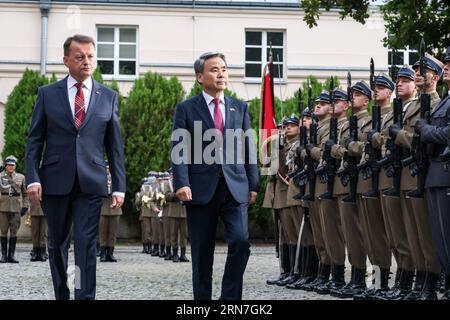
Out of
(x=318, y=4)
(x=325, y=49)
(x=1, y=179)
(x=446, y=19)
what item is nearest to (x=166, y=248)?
(x=1, y=179)

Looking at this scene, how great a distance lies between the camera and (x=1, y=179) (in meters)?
22.8

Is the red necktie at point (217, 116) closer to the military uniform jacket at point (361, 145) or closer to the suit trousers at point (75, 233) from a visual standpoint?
the suit trousers at point (75, 233)

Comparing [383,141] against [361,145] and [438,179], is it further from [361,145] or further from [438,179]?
[438,179]

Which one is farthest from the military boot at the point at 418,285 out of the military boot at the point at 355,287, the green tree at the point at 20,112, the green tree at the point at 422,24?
→ the green tree at the point at 20,112

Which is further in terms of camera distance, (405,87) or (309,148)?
(309,148)

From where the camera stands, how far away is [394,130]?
1024 cm

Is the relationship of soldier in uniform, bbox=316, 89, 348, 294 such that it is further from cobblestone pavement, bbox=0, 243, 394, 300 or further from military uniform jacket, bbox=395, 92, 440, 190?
military uniform jacket, bbox=395, 92, 440, 190

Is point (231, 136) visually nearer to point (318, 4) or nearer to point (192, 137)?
point (192, 137)

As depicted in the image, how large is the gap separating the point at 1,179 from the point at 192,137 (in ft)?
47.7

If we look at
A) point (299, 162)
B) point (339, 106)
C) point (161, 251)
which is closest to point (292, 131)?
point (299, 162)

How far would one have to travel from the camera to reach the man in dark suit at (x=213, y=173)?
870cm

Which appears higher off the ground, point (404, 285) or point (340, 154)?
point (340, 154)

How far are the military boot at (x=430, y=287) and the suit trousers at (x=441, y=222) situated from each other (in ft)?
1.58

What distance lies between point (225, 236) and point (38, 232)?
14.3 meters
